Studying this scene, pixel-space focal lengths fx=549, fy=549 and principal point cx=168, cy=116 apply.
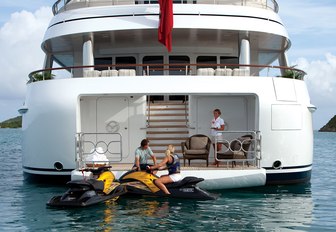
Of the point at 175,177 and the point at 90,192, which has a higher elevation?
the point at 175,177

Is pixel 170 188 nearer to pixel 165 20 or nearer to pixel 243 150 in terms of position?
pixel 243 150

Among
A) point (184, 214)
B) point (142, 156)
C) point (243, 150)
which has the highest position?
point (243, 150)

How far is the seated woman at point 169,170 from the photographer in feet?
41.8

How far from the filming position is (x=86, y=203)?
469 inches

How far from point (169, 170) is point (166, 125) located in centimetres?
509

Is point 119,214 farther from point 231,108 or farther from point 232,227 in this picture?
point 231,108

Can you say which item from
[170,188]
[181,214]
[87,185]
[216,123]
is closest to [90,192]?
[87,185]

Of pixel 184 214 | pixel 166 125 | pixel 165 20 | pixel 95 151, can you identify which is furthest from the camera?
pixel 166 125

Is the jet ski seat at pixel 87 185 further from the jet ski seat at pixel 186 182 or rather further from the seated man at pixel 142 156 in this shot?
the jet ski seat at pixel 186 182

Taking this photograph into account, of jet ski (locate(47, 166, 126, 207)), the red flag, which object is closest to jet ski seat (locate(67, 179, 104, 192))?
jet ski (locate(47, 166, 126, 207))

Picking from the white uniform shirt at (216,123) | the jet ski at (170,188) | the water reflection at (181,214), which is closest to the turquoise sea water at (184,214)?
the water reflection at (181,214)

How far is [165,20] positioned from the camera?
53.9 feet

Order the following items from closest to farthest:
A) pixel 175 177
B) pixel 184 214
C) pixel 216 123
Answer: pixel 184 214, pixel 175 177, pixel 216 123

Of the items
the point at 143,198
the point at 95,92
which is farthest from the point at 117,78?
the point at 143,198
